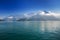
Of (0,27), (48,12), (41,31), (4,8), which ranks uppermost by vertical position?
(4,8)

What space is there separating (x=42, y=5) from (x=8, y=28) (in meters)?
1.41

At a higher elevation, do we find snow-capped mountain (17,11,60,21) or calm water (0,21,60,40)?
snow-capped mountain (17,11,60,21)

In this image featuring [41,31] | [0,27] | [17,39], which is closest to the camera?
[17,39]

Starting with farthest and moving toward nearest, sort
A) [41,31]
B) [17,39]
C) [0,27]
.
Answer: [0,27] → [41,31] → [17,39]

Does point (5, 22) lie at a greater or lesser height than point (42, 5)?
lesser

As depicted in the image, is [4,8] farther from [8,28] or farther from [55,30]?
[55,30]

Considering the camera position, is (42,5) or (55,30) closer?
(42,5)

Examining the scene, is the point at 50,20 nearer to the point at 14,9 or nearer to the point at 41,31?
the point at 41,31

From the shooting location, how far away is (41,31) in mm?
2561

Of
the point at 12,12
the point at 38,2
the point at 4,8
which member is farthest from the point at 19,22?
the point at 38,2

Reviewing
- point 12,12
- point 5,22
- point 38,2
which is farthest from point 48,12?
point 5,22

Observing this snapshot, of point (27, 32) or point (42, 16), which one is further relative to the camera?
point (27, 32)

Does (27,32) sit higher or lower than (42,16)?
lower

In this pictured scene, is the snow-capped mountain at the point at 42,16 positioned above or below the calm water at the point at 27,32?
above
